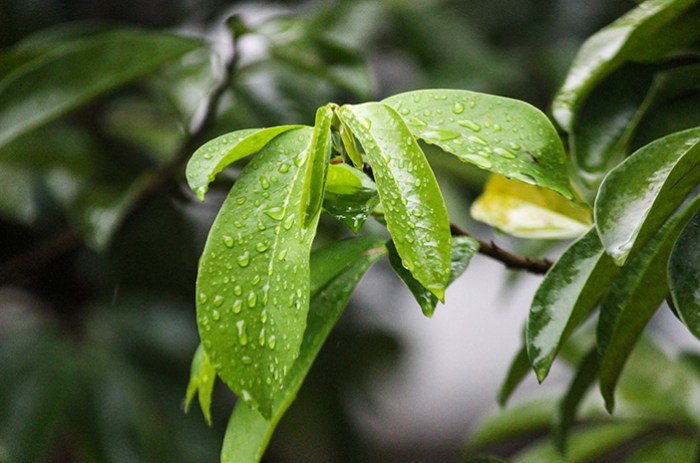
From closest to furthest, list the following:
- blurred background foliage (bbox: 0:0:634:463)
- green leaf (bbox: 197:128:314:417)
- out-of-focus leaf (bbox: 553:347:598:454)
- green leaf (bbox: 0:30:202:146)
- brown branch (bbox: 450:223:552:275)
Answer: green leaf (bbox: 197:128:314:417) → brown branch (bbox: 450:223:552:275) → out-of-focus leaf (bbox: 553:347:598:454) → green leaf (bbox: 0:30:202:146) → blurred background foliage (bbox: 0:0:634:463)

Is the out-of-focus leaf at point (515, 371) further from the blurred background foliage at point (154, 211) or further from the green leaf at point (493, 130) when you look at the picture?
the blurred background foliage at point (154, 211)

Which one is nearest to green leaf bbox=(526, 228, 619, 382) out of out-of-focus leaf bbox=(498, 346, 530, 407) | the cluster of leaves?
the cluster of leaves

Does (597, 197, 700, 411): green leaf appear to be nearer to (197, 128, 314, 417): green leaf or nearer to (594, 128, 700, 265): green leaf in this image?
(594, 128, 700, 265): green leaf

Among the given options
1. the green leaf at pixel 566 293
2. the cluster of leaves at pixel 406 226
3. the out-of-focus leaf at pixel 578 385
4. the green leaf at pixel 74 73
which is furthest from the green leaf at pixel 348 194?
the green leaf at pixel 74 73

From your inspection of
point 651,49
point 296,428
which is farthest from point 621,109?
point 296,428

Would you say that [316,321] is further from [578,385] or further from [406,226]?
[578,385]

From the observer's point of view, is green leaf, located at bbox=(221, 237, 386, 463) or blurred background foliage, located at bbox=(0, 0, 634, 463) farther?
blurred background foliage, located at bbox=(0, 0, 634, 463)

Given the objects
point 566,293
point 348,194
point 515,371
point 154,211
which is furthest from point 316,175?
point 154,211
